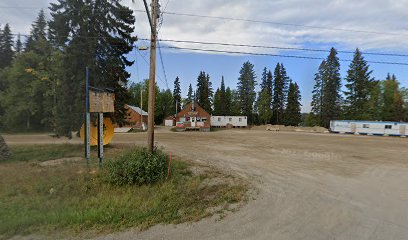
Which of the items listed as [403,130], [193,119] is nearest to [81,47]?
[193,119]

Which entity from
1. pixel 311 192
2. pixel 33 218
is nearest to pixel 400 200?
pixel 311 192

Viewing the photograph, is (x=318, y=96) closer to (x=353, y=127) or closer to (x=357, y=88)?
(x=357, y=88)

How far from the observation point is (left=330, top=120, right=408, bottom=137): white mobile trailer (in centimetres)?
3666

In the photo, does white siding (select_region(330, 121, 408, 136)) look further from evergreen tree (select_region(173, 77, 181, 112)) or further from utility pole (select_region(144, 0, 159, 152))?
evergreen tree (select_region(173, 77, 181, 112))

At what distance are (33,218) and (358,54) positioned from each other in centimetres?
6619

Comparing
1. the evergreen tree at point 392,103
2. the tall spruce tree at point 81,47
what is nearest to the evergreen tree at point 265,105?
the evergreen tree at point 392,103

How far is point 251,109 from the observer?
6731 centimetres

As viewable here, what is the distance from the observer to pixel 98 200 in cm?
597

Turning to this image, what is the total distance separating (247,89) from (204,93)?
12666mm

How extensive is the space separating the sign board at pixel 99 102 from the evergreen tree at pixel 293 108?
60.8 metres

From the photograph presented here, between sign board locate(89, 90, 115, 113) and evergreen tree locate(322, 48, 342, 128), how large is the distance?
190 ft

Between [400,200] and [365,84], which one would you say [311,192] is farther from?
[365,84]

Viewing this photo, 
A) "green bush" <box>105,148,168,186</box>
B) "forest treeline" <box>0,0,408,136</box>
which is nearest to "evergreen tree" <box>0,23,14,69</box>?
"forest treeline" <box>0,0,408,136</box>

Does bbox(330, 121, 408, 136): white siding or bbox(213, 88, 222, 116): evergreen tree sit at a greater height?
bbox(213, 88, 222, 116): evergreen tree
